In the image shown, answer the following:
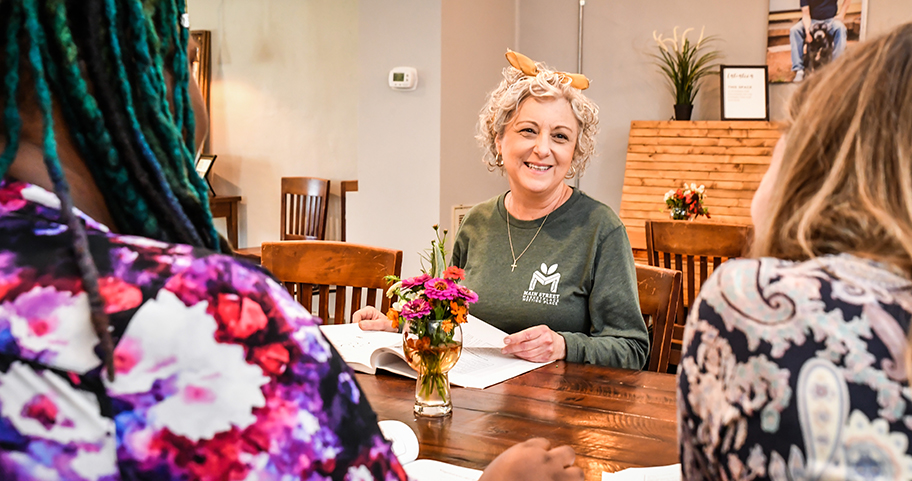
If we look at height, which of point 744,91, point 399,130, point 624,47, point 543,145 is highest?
point 624,47

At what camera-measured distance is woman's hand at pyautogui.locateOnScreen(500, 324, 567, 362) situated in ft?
4.93

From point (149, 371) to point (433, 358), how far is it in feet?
2.49

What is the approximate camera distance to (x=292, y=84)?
5.32 m

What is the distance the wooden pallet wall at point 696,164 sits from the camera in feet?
12.9

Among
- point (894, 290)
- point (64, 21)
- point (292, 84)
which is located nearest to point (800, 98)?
point (894, 290)

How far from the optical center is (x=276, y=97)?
5.43m

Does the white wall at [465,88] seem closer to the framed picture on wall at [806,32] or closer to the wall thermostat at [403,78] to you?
the wall thermostat at [403,78]

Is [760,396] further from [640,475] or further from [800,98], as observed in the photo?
[640,475]

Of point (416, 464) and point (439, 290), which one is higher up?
point (439, 290)

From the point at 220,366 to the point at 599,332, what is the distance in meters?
1.36

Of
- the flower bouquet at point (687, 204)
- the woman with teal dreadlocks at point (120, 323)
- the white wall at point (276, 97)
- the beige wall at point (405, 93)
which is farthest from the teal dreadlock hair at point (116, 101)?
the white wall at point (276, 97)

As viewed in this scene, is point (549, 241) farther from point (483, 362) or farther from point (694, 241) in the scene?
point (694, 241)

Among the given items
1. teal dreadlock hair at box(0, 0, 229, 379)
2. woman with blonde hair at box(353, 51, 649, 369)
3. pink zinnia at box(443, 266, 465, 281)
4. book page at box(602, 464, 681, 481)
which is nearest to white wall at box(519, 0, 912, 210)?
woman with blonde hair at box(353, 51, 649, 369)

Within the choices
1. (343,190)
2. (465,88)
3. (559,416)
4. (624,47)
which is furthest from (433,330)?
(343,190)
